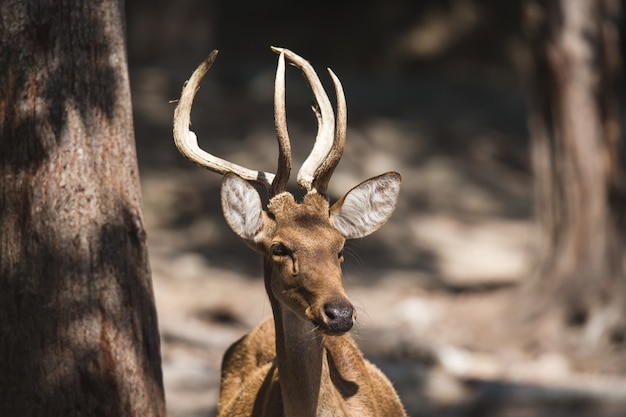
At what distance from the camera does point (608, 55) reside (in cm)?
1067

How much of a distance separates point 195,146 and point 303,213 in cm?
58

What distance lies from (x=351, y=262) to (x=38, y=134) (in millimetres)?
8141

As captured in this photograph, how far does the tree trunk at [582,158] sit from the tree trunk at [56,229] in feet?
21.3

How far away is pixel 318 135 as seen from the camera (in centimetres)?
512

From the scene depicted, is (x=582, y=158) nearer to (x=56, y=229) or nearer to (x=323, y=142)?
(x=323, y=142)

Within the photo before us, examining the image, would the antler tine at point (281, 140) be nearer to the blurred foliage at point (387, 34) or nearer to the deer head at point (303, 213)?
the deer head at point (303, 213)

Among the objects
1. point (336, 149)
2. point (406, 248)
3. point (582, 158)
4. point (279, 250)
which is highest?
point (406, 248)

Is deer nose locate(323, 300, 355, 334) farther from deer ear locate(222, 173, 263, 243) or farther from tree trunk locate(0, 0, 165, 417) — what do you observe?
tree trunk locate(0, 0, 165, 417)

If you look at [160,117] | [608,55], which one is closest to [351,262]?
[608,55]

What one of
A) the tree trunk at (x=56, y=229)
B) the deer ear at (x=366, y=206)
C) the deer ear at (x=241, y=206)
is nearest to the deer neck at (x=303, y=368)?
the deer ear at (x=241, y=206)

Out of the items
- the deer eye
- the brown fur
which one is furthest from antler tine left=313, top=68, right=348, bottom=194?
the deer eye

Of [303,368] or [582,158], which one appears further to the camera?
[582,158]

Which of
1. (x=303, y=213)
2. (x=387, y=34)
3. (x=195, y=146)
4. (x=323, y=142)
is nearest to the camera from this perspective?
(x=303, y=213)

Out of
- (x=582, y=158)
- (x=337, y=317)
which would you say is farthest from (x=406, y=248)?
(x=337, y=317)
